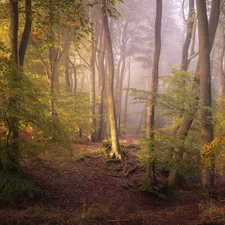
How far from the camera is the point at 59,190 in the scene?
789 cm

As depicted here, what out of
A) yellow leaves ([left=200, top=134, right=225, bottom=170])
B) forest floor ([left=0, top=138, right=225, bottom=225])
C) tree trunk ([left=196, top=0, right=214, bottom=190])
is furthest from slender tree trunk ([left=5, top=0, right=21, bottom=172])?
tree trunk ([left=196, top=0, right=214, bottom=190])

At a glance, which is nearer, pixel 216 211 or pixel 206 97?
pixel 216 211

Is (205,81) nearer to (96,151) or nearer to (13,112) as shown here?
(13,112)

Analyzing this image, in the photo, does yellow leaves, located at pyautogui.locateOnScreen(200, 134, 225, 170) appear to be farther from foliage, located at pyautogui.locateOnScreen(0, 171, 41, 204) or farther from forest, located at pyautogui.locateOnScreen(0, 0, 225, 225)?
foliage, located at pyautogui.locateOnScreen(0, 171, 41, 204)

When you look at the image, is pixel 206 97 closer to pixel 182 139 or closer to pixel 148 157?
pixel 182 139

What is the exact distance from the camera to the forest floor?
5.39m

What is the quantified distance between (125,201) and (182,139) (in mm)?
3483

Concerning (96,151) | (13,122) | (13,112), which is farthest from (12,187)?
(96,151)

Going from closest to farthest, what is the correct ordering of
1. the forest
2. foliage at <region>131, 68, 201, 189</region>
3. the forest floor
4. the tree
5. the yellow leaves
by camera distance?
the tree → the forest floor → the forest → the yellow leaves → foliage at <region>131, 68, 201, 189</region>

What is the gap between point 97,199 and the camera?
820 centimetres

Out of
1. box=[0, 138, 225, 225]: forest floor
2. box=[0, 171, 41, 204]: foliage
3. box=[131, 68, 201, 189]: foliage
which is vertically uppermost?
box=[131, 68, 201, 189]: foliage

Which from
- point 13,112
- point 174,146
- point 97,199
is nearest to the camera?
point 13,112

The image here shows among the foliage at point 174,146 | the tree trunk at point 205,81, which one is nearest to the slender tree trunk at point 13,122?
the foliage at point 174,146

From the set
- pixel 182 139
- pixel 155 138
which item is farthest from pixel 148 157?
pixel 182 139
